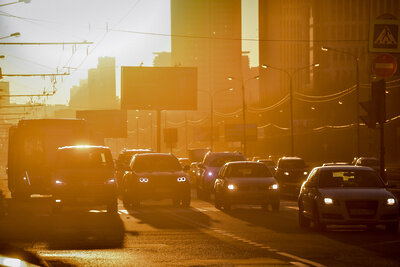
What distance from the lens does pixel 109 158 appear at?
28.4 metres

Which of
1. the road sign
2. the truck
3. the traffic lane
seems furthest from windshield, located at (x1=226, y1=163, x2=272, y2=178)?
the road sign

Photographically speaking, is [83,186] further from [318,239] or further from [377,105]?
[318,239]

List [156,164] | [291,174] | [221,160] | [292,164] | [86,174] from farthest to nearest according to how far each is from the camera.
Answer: [292,164]
[291,174]
[221,160]
[156,164]
[86,174]

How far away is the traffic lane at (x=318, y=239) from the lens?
1449 cm

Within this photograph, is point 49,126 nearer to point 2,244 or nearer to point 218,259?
point 2,244

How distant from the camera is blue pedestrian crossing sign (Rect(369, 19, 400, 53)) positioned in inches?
874

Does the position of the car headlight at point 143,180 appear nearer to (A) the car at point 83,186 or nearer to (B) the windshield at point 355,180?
(A) the car at point 83,186

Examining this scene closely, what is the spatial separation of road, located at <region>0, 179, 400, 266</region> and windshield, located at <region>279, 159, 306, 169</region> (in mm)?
22606

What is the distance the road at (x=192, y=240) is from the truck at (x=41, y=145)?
5.89m

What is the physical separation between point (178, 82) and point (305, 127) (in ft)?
235

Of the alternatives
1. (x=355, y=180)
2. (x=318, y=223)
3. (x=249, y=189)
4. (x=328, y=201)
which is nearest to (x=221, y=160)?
(x=249, y=189)

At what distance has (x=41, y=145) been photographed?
33.9 m

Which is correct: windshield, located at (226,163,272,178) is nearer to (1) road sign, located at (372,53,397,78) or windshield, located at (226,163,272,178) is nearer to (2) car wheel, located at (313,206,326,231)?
(1) road sign, located at (372,53,397,78)

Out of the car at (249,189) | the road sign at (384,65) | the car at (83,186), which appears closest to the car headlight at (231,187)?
the car at (249,189)
